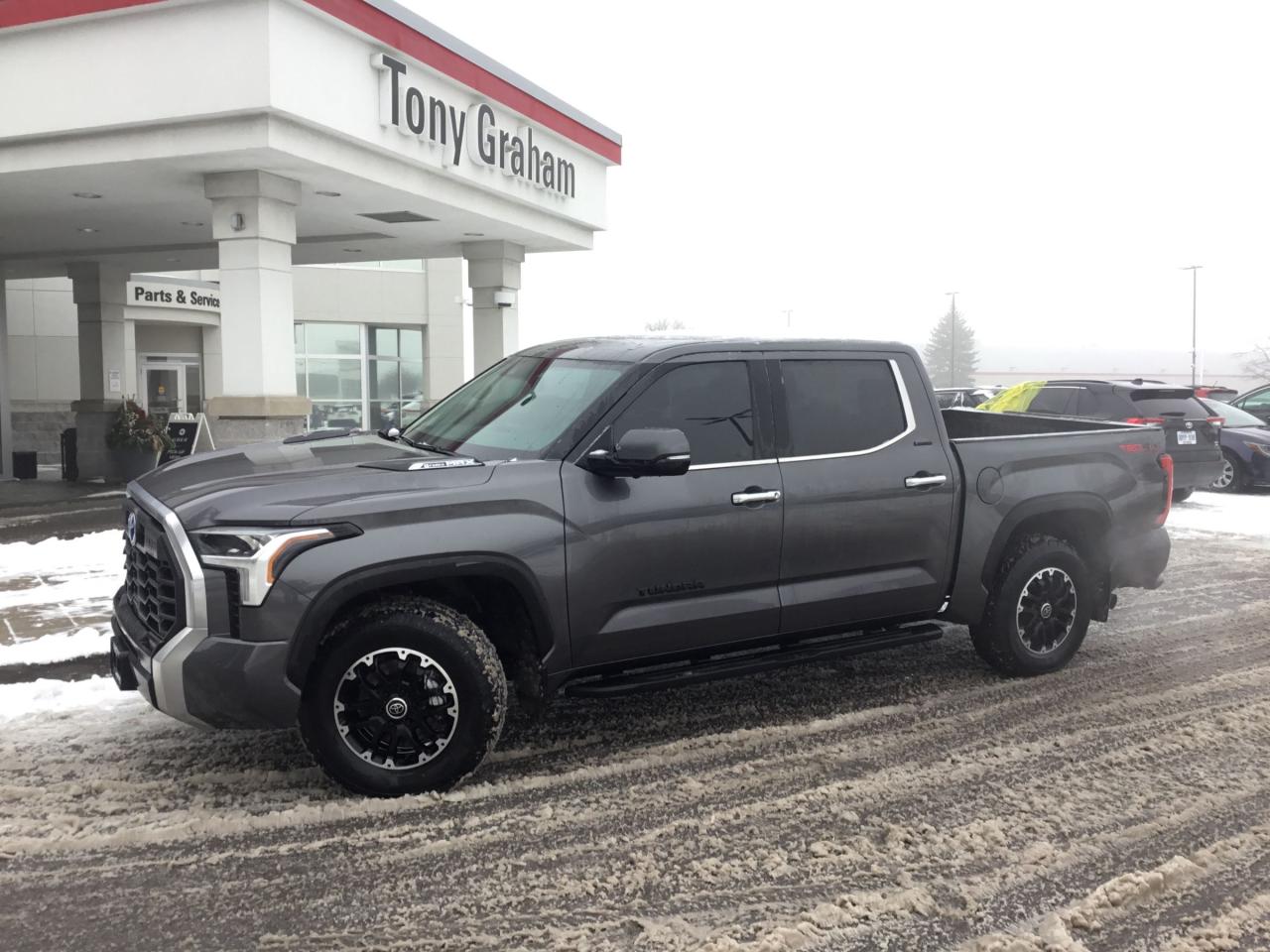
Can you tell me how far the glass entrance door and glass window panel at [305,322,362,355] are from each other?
4025 mm

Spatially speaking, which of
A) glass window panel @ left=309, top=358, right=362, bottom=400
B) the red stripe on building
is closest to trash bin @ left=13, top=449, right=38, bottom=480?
the red stripe on building

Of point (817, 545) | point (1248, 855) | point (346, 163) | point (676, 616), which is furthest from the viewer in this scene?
point (346, 163)

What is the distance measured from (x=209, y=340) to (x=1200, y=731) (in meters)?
27.3

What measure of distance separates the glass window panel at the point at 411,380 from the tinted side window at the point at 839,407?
27.8 meters

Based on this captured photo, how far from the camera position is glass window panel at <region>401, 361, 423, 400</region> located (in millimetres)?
32125

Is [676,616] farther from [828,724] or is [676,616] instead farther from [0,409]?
[0,409]

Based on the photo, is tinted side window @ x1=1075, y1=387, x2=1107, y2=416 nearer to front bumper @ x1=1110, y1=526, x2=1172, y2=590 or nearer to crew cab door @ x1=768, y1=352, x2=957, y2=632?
front bumper @ x1=1110, y1=526, x2=1172, y2=590

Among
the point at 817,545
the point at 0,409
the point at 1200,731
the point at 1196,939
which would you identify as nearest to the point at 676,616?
the point at 817,545

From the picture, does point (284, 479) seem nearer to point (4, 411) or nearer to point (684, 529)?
point (684, 529)

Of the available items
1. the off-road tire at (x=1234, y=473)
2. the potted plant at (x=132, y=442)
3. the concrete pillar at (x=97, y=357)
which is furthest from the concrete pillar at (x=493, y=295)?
the off-road tire at (x=1234, y=473)

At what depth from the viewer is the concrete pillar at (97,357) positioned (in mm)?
18969

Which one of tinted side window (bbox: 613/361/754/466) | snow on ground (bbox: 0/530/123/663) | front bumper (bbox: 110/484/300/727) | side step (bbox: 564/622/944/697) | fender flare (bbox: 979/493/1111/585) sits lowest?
snow on ground (bbox: 0/530/123/663)

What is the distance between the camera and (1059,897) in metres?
3.47

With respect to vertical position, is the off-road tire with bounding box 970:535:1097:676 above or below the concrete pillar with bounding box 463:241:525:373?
below
